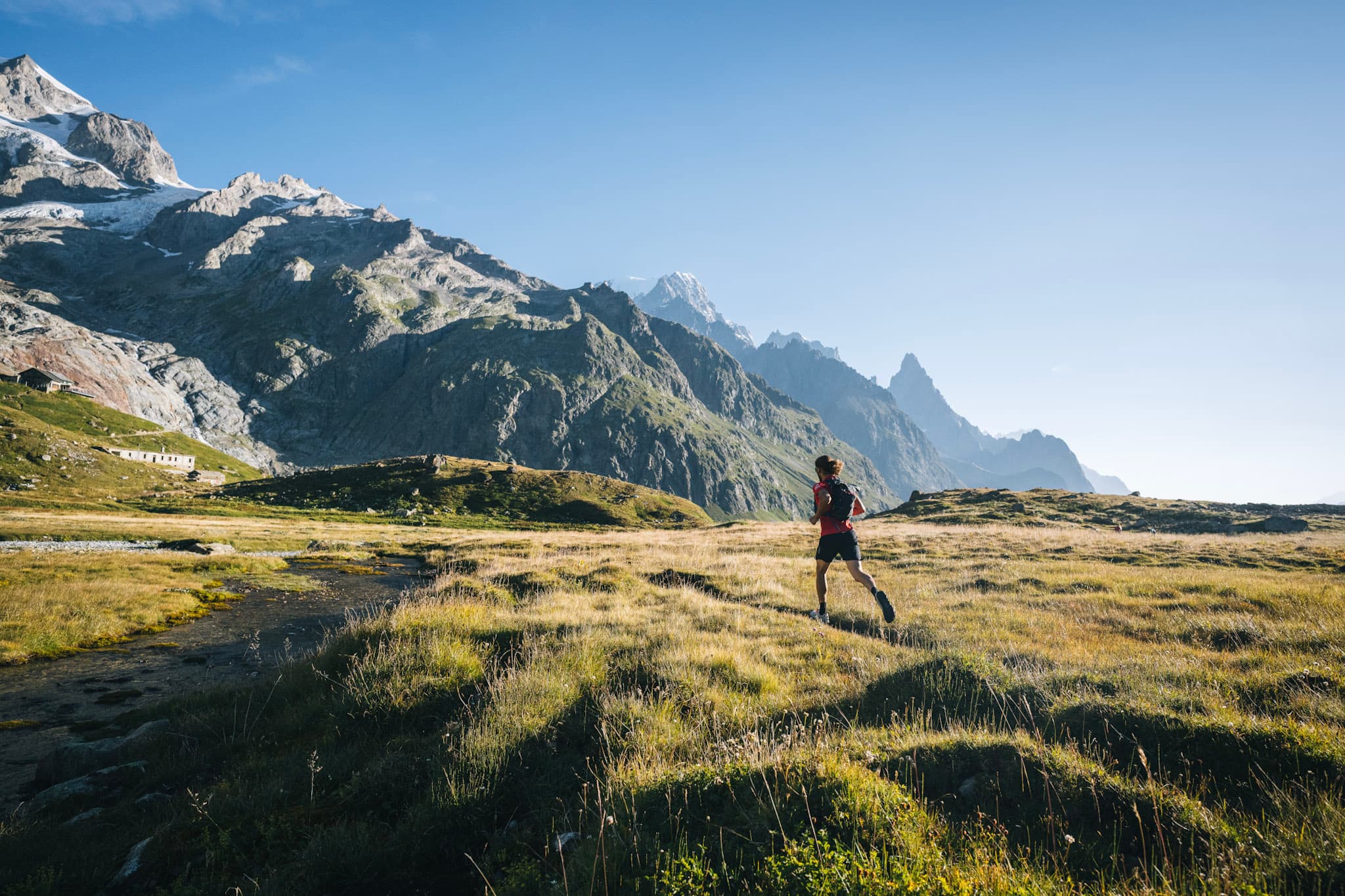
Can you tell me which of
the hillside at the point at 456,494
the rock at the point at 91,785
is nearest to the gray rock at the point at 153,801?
the rock at the point at 91,785

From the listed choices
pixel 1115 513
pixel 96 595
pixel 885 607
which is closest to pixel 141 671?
pixel 96 595

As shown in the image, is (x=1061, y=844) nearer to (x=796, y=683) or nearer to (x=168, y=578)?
(x=796, y=683)

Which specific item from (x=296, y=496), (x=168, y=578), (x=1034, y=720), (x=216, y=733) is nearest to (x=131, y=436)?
(x=296, y=496)

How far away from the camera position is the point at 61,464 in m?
80.5

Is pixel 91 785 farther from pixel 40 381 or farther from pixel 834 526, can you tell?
pixel 40 381

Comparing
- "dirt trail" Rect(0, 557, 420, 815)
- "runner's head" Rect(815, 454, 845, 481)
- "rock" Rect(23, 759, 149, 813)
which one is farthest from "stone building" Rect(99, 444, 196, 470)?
"runner's head" Rect(815, 454, 845, 481)

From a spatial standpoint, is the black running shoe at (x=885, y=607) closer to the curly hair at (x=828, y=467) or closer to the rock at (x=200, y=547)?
the curly hair at (x=828, y=467)

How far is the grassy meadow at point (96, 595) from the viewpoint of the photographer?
1456cm

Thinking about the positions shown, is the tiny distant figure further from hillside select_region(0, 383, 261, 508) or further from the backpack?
hillside select_region(0, 383, 261, 508)

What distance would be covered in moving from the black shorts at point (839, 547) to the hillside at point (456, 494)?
7083cm

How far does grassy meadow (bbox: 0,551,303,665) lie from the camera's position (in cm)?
1456

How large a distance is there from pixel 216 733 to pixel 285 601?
15.6 metres

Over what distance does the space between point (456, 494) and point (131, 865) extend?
86.6 meters

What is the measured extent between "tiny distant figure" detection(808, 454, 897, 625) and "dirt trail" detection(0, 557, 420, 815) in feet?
39.4
